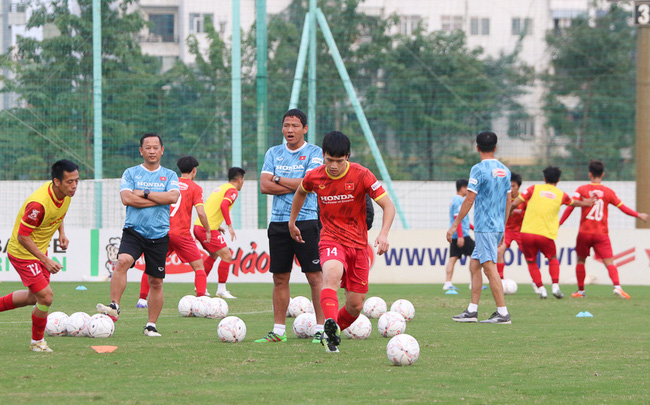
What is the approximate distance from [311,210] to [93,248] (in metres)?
12.5

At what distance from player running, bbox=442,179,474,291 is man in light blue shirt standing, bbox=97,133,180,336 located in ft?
28.6

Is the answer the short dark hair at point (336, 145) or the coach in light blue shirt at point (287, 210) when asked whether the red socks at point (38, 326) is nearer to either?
the coach in light blue shirt at point (287, 210)

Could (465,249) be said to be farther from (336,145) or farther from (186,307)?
(336,145)

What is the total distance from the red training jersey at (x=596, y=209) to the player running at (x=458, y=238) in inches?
90.5

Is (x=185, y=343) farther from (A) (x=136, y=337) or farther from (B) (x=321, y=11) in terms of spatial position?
(B) (x=321, y=11)

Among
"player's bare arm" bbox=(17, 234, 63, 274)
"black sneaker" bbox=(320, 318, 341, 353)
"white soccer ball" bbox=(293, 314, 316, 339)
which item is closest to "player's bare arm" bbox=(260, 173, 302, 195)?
"white soccer ball" bbox=(293, 314, 316, 339)

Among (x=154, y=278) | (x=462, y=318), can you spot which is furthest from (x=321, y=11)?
(x=154, y=278)

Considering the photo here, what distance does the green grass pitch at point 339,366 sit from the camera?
6.17m

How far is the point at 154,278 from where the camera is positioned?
980 centimetres

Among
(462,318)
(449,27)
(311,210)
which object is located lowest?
(462,318)

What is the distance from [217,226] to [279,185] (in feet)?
24.5

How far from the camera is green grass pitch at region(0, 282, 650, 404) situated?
6172mm

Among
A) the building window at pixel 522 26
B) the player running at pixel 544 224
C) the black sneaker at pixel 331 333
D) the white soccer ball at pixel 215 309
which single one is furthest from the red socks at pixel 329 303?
the building window at pixel 522 26

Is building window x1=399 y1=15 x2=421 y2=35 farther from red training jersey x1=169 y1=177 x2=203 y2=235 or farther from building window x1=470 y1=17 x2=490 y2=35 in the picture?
red training jersey x1=169 y1=177 x2=203 y2=235
